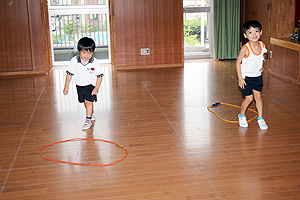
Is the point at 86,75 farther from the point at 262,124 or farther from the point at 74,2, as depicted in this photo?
the point at 74,2

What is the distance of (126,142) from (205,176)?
37.6 inches

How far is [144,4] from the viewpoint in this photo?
278 inches

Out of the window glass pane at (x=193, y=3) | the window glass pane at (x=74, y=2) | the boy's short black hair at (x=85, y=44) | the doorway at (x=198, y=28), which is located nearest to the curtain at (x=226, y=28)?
the doorway at (x=198, y=28)

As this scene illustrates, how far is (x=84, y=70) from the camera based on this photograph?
11.7 ft

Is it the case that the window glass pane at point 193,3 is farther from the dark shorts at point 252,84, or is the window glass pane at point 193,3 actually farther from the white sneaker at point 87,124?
the white sneaker at point 87,124

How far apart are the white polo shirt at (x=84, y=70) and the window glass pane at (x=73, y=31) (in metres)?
4.27

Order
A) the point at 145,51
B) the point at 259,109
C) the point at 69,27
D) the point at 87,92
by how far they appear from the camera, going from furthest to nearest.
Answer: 1. the point at 69,27
2. the point at 145,51
3. the point at 87,92
4. the point at 259,109

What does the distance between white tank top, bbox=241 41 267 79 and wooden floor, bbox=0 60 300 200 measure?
22.3 inches

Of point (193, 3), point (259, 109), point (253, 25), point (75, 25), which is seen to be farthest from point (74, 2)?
point (259, 109)

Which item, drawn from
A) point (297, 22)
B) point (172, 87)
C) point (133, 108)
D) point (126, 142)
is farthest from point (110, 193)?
point (297, 22)

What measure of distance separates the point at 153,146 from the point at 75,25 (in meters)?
5.16

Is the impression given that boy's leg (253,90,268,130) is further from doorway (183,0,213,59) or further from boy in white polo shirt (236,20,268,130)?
doorway (183,0,213,59)

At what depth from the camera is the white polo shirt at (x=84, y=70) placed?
3.56m

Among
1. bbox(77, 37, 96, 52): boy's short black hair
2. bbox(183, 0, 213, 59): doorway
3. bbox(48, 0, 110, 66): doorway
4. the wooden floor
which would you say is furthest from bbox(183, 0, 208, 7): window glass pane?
bbox(77, 37, 96, 52): boy's short black hair
